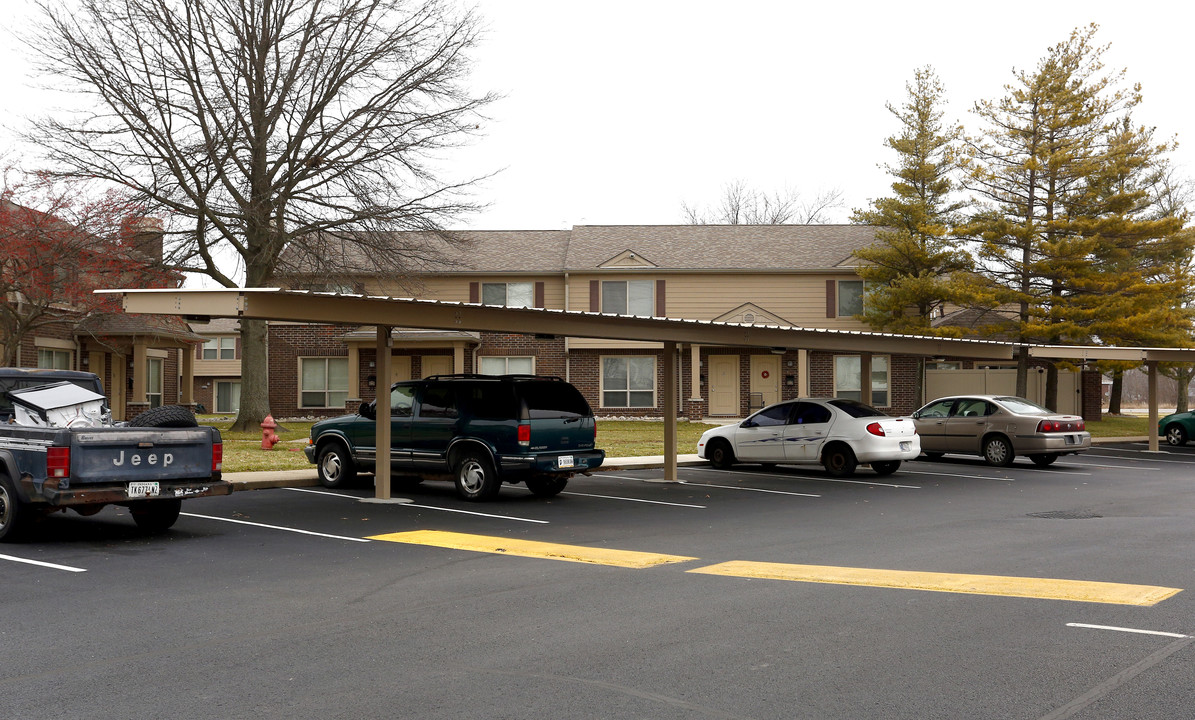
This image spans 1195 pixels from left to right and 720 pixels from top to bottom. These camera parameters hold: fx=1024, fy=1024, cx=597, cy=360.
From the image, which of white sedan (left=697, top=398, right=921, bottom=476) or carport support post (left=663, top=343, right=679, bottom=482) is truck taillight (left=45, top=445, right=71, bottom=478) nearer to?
carport support post (left=663, top=343, right=679, bottom=482)

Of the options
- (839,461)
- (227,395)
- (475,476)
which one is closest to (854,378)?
(839,461)

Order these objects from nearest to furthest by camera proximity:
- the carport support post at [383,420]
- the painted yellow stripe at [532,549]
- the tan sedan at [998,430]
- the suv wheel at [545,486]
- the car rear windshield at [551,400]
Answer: the painted yellow stripe at [532,549] → the car rear windshield at [551,400] → the carport support post at [383,420] → the suv wheel at [545,486] → the tan sedan at [998,430]

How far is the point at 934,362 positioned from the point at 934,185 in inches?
288

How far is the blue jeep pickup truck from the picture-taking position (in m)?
10.0

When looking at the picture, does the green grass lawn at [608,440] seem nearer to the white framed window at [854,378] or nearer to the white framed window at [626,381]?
the white framed window at [626,381]

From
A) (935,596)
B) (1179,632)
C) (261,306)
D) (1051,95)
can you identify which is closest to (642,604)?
(935,596)

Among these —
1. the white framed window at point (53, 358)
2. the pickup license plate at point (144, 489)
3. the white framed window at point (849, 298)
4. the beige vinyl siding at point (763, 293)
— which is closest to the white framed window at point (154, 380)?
the white framed window at point (53, 358)

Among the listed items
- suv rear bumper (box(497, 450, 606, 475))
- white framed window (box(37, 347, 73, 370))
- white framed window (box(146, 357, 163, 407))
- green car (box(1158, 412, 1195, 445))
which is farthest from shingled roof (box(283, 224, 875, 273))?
suv rear bumper (box(497, 450, 606, 475))

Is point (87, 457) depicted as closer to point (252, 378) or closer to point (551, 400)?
point (551, 400)

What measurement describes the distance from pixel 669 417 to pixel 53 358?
23.2 m

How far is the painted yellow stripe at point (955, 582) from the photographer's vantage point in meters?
7.77

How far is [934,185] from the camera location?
34812 mm

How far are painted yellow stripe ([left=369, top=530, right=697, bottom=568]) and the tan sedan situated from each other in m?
13.1

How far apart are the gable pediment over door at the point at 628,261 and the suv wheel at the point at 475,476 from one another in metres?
22.9
